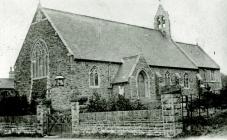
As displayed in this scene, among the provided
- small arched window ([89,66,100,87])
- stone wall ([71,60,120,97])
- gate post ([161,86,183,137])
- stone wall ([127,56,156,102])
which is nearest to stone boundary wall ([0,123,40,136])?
stone wall ([71,60,120,97])

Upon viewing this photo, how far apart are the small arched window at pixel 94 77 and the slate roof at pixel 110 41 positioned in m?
1.07

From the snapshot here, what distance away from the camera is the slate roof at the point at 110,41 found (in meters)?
31.7

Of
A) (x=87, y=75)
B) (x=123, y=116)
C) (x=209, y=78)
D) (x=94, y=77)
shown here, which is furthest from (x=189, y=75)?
(x=123, y=116)

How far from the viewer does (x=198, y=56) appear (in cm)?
4756

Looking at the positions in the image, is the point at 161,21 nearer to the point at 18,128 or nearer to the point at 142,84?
the point at 142,84

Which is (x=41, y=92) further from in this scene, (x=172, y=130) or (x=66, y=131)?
(x=172, y=130)

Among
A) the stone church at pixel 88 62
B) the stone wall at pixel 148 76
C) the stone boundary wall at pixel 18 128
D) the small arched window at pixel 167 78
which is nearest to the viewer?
the stone boundary wall at pixel 18 128

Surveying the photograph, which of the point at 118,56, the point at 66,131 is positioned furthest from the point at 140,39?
the point at 66,131

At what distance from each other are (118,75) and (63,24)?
281 inches

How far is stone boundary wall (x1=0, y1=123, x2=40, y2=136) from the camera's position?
21858 mm

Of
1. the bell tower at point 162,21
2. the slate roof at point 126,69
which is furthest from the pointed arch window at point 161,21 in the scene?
the slate roof at point 126,69

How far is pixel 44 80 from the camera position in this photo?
105 feet

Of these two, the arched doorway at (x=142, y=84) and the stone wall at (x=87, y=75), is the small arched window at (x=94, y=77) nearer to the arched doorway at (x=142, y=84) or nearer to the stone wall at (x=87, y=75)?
the stone wall at (x=87, y=75)

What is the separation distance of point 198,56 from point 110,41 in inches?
675
